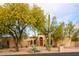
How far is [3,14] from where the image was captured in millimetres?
2002

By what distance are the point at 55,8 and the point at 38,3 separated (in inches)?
7.1

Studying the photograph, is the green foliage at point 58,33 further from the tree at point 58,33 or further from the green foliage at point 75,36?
the green foliage at point 75,36

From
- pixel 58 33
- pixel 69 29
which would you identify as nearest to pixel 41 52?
pixel 58 33

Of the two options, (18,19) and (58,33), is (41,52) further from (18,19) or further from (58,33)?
(18,19)

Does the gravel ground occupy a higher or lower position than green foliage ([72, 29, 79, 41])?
lower

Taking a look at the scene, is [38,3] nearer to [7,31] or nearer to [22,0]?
[22,0]

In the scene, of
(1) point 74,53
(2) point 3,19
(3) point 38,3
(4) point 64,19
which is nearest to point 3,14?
(2) point 3,19

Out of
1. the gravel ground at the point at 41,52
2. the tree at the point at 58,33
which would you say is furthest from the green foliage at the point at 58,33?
the gravel ground at the point at 41,52

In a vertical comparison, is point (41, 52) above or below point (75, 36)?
below

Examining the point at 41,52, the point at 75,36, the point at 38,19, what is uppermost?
the point at 38,19

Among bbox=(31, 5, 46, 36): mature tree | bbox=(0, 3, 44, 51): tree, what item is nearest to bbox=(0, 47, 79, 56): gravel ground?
bbox=(0, 3, 44, 51): tree

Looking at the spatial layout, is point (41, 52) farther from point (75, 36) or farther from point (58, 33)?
point (75, 36)

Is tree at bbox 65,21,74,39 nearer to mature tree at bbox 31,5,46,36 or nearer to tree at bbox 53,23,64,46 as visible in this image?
tree at bbox 53,23,64,46

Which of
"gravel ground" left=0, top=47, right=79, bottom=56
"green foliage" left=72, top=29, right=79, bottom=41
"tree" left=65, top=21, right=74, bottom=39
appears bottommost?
"gravel ground" left=0, top=47, right=79, bottom=56
